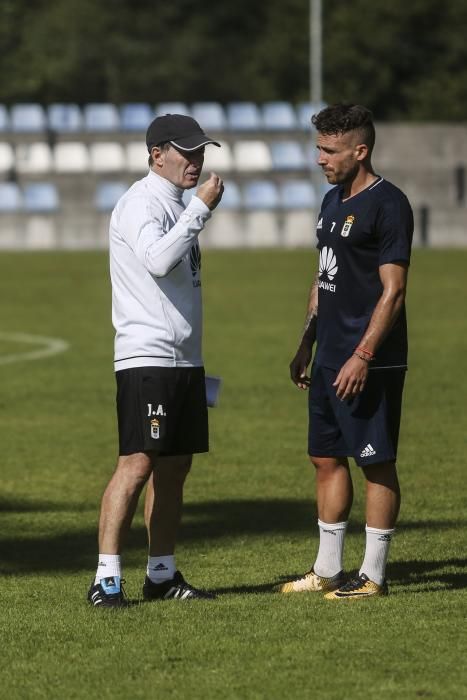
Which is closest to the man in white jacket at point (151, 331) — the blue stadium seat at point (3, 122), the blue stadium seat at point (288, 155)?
the blue stadium seat at point (288, 155)

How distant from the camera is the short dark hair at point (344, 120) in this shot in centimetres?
623

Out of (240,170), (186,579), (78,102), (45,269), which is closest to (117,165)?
(240,170)

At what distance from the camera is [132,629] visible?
5852 mm

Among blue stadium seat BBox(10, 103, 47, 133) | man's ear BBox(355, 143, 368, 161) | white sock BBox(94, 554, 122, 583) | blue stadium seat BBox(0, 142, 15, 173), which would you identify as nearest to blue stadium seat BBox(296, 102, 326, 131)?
blue stadium seat BBox(10, 103, 47, 133)

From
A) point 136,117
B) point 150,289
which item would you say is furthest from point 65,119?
point 150,289

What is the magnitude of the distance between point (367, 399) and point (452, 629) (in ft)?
3.28

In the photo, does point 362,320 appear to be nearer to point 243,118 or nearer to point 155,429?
point 155,429

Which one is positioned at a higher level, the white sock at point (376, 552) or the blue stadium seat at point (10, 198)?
the blue stadium seat at point (10, 198)

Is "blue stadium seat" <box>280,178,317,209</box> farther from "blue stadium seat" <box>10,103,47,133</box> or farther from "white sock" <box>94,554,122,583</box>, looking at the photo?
"white sock" <box>94,554,122,583</box>

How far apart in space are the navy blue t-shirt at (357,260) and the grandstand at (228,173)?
34.3 meters

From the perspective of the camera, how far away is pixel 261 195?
4206cm

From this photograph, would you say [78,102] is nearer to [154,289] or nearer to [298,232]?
[298,232]

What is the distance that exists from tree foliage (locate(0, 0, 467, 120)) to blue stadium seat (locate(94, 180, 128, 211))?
1769cm

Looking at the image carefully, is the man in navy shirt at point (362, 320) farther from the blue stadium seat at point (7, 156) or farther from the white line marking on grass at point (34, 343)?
the blue stadium seat at point (7, 156)
